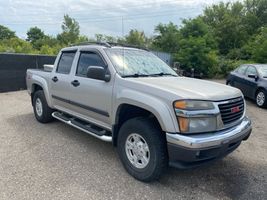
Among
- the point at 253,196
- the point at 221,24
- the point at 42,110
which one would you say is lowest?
the point at 253,196

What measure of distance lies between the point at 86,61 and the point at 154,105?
189cm

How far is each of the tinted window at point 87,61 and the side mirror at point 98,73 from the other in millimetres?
401

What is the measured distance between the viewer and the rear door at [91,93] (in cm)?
370

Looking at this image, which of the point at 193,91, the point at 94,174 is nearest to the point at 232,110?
the point at 193,91

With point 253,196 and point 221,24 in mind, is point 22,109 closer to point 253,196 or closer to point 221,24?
point 253,196

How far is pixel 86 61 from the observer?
4.32 metres

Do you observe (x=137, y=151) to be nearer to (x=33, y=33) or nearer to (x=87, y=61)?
(x=87, y=61)

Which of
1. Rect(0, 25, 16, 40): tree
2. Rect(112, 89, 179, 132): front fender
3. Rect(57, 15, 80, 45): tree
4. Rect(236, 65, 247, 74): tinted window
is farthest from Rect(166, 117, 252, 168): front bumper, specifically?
Rect(0, 25, 16, 40): tree

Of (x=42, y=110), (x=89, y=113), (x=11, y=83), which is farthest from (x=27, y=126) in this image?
(x=11, y=83)

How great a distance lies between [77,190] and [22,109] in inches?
198

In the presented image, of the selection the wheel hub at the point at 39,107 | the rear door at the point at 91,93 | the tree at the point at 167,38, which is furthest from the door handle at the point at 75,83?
the tree at the point at 167,38

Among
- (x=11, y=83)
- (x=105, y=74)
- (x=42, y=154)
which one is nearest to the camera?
(x=105, y=74)

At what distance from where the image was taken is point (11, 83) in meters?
10.4

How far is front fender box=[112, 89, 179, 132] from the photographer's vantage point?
2811 millimetres
